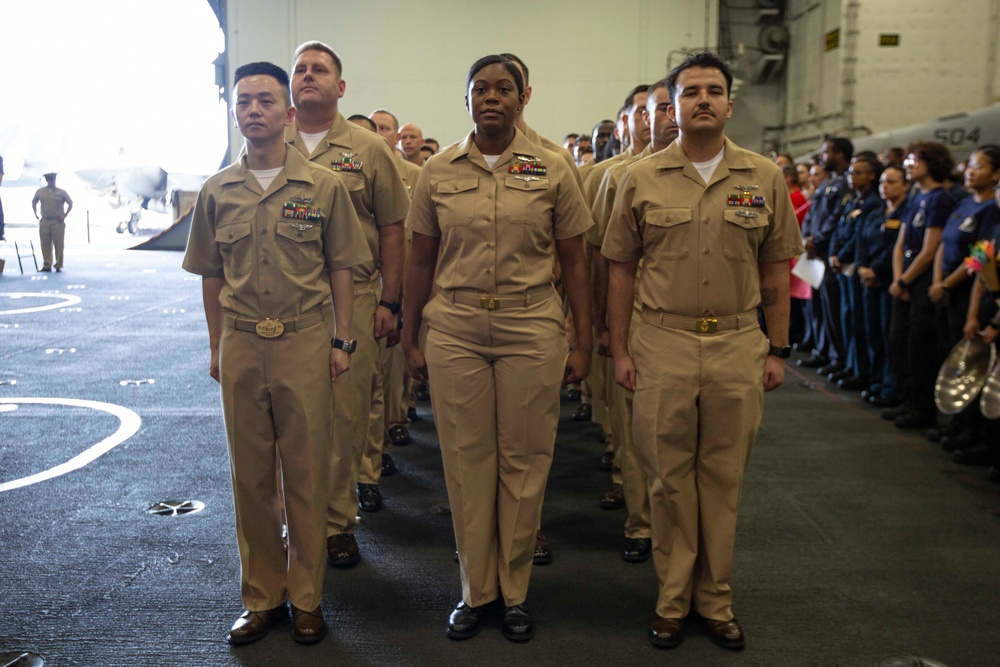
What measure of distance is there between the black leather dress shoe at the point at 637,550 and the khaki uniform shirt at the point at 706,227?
3.81 ft

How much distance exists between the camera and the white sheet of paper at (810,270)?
24.1 ft

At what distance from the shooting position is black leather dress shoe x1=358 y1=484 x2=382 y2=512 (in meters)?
4.01

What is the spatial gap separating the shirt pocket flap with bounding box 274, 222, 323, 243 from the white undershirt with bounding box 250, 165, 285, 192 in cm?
14

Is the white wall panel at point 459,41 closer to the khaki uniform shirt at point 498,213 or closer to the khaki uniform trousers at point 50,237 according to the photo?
the khaki uniform trousers at point 50,237

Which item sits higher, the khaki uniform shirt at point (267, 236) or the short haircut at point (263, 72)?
the short haircut at point (263, 72)

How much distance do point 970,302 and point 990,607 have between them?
2.54 meters

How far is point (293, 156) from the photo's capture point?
2770 millimetres

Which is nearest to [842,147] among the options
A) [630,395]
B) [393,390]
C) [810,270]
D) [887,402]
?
[810,270]

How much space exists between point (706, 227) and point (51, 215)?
48.7 ft

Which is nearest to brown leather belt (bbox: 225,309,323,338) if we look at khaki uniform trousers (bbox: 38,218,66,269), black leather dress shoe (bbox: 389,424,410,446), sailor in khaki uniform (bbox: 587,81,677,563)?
sailor in khaki uniform (bbox: 587,81,677,563)

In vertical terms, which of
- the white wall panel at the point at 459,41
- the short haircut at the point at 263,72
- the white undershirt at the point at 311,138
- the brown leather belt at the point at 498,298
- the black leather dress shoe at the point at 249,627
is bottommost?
the black leather dress shoe at the point at 249,627

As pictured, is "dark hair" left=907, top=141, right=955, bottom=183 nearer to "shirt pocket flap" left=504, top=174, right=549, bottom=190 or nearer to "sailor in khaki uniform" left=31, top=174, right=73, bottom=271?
"shirt pocket flap" left=504, top=174, right=549, bottom=190

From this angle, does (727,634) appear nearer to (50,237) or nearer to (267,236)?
(267,236)

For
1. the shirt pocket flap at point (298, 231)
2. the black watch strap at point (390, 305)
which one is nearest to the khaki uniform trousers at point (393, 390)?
the black watch strap at point (390, 305)
